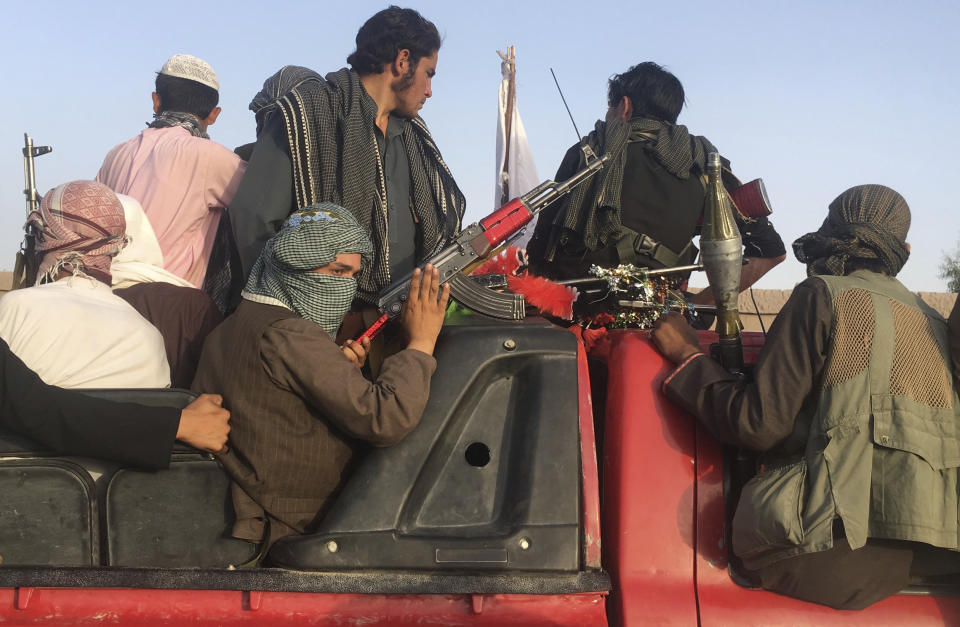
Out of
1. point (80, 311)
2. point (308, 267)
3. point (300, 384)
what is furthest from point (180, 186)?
point (300, 384)

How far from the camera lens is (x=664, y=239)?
3910mm

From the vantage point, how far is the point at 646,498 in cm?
241

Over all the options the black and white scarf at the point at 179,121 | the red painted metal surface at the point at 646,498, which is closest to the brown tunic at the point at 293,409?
the red painted metal surface at the point at 646,498

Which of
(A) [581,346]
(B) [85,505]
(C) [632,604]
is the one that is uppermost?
(A) [581,346]

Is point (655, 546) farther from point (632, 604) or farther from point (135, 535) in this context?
point (135, 535)

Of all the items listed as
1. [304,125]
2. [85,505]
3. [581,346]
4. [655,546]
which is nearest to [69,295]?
[85,505]

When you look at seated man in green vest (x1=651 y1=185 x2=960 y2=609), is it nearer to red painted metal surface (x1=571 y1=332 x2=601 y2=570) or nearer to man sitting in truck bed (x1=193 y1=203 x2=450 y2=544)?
red painted metal surface (x1=571 y1=332 x2=601 y2=570)

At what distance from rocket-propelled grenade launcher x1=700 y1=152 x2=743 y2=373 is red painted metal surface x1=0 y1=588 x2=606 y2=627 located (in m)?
0.93

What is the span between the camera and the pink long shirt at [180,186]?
394 centimetres

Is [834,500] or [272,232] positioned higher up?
[272,232]

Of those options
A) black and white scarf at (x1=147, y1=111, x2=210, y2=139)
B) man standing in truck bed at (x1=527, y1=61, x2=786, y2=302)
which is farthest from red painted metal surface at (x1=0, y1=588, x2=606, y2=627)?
black and white scarf at (x1=147, y1=111, x2=210, y2=139)

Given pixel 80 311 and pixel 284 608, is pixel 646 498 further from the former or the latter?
pixel 80 311

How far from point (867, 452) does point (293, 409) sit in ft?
4.88

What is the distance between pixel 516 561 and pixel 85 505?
113 centimetres
